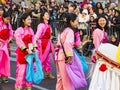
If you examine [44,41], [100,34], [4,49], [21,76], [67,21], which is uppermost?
[67,21]

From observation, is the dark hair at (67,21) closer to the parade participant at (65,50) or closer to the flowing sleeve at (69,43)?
the parade participant at (65,50)

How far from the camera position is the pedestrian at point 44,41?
10.2 metres

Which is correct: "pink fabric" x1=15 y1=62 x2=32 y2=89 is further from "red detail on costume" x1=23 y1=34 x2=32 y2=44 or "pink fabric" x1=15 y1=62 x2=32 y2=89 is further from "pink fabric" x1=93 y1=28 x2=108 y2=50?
"pink fabric" x1=93 y1=28 x2=108 y2=50

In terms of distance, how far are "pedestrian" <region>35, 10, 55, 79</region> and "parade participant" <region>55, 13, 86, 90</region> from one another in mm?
2484

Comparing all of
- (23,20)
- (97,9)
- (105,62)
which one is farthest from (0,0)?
(105,62)

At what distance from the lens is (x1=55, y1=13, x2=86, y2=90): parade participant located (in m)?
7.41

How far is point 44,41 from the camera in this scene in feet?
34.0

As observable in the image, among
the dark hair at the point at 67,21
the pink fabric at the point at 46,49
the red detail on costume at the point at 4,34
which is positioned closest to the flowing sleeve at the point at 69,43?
the dark hair at the point at 67,21

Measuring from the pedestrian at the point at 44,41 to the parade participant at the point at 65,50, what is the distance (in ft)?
8.15

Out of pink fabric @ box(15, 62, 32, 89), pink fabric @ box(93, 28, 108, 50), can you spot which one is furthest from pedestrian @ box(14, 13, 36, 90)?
pink fabric @ box(93, 28, 108, 50)

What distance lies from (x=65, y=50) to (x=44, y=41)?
2.98 metres

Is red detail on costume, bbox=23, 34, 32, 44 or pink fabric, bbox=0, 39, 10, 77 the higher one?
red detail on costume, bbox=23, 34, 32, 44

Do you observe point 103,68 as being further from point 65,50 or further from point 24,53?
point 24,53

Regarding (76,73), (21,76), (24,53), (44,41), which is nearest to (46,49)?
(44,41)
